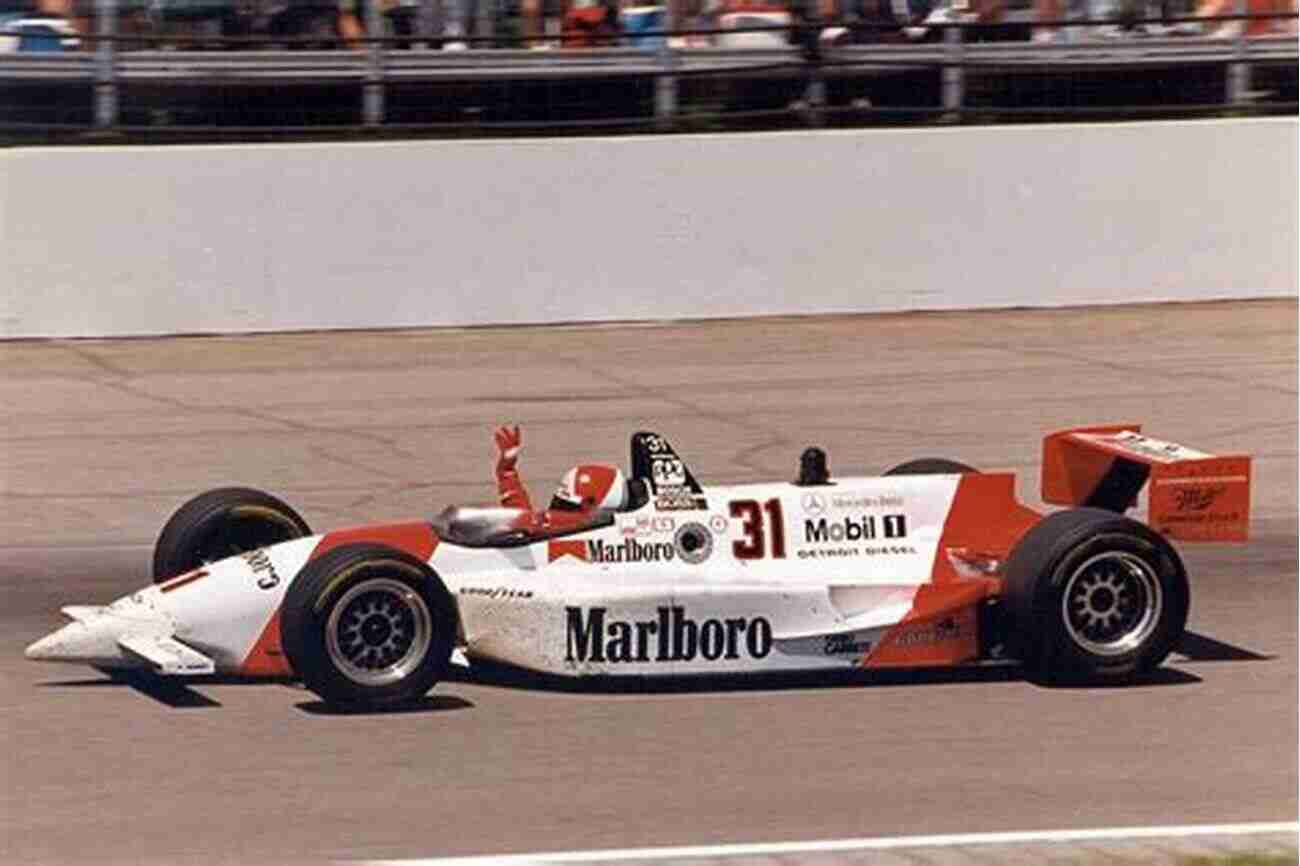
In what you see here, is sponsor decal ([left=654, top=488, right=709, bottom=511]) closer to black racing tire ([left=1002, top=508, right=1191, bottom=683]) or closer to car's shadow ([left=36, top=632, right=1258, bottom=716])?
car's shadow ([left=36, top=632, right=1258, bottom=716])

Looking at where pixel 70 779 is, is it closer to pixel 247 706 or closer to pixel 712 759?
pixel 247 706

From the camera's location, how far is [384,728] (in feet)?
27.8

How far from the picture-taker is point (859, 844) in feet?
23.2

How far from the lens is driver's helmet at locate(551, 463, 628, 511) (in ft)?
29.3

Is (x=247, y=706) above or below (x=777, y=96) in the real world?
below

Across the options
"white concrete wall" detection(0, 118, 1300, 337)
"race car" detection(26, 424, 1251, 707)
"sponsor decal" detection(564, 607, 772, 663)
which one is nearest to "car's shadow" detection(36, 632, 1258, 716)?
"race car" detection(26, 424, 1251, 707)

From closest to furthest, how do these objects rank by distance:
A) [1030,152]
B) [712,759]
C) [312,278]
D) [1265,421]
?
[712,759] → [1265,421] → [312,278] → [1030,152]

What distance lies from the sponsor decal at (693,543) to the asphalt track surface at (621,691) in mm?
463

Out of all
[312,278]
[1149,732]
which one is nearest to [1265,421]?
[312,278]

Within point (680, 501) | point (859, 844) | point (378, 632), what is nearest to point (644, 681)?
point (680, 501)

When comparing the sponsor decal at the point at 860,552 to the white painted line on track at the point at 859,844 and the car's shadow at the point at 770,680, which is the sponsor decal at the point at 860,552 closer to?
the car's shadow at the point at 770,680

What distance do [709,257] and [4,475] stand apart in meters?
6.00

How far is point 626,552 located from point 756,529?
1.42ft

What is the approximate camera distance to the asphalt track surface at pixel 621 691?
7.54 meters
